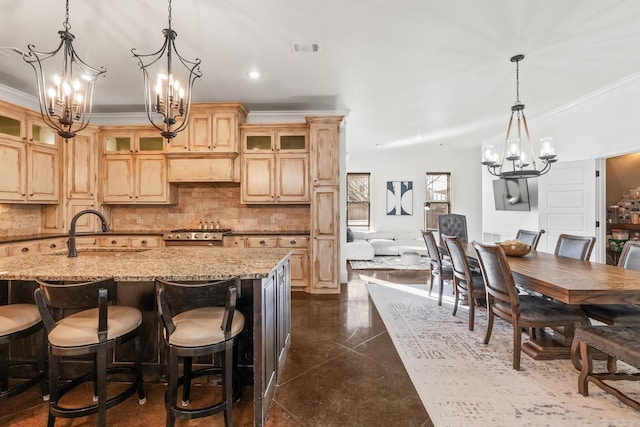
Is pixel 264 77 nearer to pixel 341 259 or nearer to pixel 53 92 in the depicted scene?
pixel 53 92

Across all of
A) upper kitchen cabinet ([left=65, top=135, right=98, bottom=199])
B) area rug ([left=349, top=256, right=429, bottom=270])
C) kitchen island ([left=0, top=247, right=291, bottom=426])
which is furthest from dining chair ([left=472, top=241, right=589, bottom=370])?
upper kitchen cabinet ([left=65, top=135, right=98, bottom=199])

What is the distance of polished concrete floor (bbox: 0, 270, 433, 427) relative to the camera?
1.83 metres

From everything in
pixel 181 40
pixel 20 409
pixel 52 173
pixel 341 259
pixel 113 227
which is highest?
pixel 181 40

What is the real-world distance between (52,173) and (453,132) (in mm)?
7331

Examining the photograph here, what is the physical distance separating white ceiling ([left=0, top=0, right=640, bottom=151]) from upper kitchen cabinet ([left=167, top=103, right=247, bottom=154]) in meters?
0.23

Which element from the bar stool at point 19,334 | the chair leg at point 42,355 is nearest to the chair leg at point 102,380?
the bar stool at point 19,334

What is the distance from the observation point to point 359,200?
918 cm

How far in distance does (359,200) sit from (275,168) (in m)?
4.83

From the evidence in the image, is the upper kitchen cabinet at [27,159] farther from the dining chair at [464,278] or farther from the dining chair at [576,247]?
the dining chair at [576,247]

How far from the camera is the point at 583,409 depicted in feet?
6.20

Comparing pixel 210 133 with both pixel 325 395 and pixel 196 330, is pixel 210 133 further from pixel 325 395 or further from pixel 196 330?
pixel 325 395

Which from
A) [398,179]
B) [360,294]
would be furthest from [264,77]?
[398,179]

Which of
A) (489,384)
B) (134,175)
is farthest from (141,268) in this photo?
(134,175)

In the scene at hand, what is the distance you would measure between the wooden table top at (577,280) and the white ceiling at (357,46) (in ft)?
7.19
